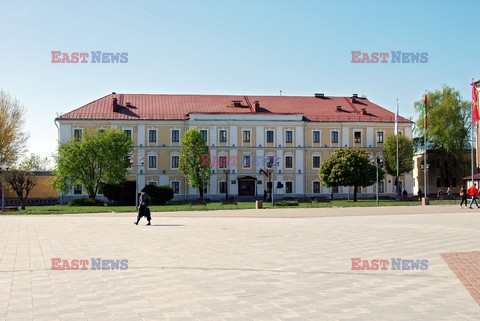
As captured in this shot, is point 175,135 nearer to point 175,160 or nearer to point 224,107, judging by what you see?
point 175,160

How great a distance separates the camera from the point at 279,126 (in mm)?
64812

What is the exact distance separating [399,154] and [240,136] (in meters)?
18.5

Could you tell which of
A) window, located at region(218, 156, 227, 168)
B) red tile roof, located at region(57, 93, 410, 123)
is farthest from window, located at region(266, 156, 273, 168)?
red tile roof, located at region(57, 93, 410, 123)

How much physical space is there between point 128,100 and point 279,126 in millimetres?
18387

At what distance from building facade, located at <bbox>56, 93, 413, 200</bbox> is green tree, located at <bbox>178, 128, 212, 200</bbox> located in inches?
63.6

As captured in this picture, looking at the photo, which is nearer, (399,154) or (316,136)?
Result: (399,154)

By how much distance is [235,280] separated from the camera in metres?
10.0

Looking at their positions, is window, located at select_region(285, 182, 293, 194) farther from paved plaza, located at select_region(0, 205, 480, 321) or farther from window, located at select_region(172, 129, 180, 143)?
paved plaza, located at select_region(0, 205, 480, 321)

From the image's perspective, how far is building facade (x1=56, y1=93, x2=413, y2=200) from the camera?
207 feet

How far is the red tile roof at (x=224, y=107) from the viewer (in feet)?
208

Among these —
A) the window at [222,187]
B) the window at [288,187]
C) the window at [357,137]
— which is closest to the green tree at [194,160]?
the window at [222,187]

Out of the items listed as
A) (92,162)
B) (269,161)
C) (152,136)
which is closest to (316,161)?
(269,161)

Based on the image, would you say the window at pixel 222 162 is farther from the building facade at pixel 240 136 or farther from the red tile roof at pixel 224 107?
the red tile roof at pixel 224 107

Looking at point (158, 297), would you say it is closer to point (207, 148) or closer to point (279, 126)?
point (207, 148)
